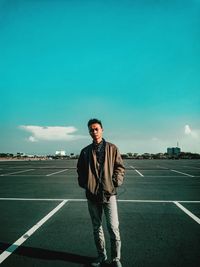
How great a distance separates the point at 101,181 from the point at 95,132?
0.70 meters

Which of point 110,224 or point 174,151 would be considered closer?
point 110,224

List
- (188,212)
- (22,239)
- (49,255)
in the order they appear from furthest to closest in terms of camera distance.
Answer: (188,212) < (22,239) < (49,255)

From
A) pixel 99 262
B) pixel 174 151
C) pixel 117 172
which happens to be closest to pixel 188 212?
pixel 99 262

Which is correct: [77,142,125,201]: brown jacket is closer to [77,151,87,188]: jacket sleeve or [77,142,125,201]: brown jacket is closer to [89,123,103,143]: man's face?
[77,151,87,188]: jacket sleeve

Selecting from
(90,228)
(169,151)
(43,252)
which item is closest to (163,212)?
(90,228)

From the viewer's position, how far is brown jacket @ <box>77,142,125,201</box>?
3.67 metres

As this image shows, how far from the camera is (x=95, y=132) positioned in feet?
12.4

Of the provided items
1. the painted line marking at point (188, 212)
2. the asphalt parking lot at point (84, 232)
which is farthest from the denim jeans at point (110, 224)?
the painted line marking at point (188, 212)

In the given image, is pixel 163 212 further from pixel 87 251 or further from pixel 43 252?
pixel 43 252

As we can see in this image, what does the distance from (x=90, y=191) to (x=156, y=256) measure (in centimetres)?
150

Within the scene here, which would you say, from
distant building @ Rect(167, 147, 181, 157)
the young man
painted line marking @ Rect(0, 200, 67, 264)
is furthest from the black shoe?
distant building @ Rect(167, 147, 181, 157)

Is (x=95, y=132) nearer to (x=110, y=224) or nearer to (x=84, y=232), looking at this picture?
(x=110, y=224)

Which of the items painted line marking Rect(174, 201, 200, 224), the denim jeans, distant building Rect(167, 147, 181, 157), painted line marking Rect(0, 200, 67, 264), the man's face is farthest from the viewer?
distant building Rect(167, 147, 181, 157)

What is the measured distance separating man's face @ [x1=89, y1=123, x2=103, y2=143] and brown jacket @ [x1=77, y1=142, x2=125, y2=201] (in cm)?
13
